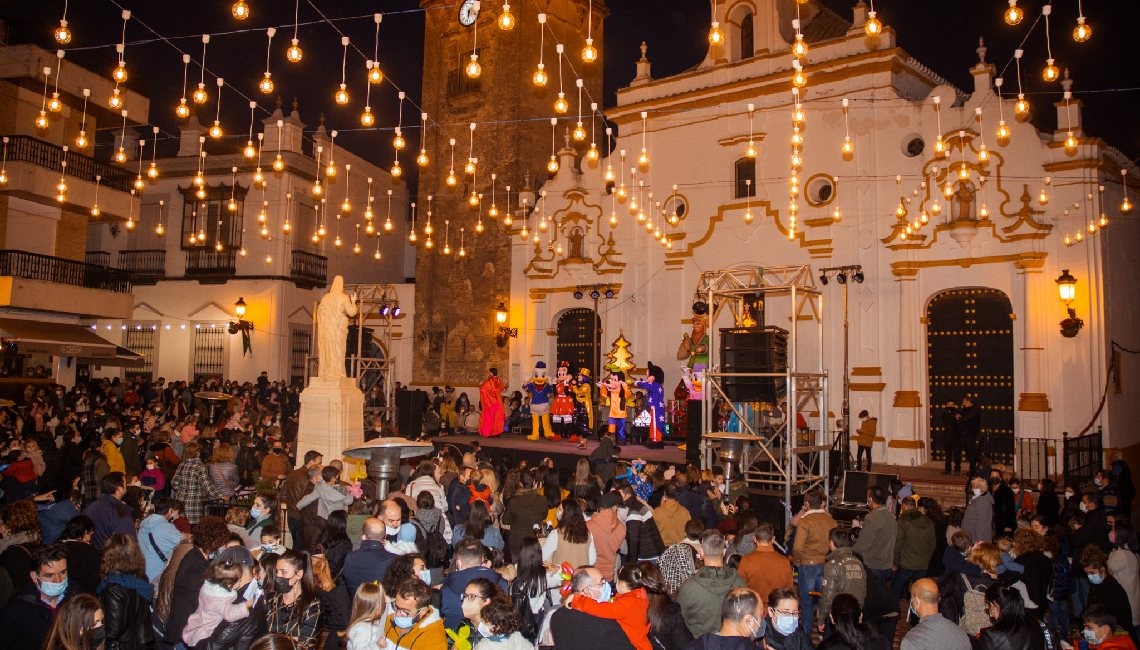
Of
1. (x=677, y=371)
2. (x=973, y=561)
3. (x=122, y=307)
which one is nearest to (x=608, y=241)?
(x=677, y=371)

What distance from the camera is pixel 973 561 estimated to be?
680 cm

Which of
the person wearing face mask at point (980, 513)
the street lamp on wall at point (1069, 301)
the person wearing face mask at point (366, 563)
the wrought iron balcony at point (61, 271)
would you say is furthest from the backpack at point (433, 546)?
the wrought iron balcony at point (61, 271)

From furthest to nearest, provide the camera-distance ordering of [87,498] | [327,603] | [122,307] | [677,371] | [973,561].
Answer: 1. [122,307]
2. [677,371]
3. [87,498]
4. [973,561]
5. [327,603]

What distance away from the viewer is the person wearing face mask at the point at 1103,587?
273 inches

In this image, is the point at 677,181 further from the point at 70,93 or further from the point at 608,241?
the point at 70,93

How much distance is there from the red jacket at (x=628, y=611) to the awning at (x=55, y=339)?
62.0 feet

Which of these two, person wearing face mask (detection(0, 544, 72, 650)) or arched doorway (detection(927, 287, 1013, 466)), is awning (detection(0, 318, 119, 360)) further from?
arched doorway (detection(927, 287, 1013, 466))

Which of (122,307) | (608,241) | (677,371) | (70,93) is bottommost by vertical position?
(677,371)

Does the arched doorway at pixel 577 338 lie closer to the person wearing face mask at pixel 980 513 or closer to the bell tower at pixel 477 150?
the bell tower at pixel 477 150

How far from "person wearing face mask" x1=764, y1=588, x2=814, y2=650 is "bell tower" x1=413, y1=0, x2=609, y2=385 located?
66.3ft

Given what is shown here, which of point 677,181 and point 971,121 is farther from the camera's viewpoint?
point 677,181

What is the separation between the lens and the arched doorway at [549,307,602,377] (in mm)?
23672

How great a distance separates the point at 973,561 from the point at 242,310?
24.1 meters

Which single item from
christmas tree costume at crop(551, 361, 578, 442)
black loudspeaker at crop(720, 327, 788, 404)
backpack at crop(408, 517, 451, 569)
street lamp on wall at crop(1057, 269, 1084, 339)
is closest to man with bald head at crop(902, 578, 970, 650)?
backpack at crop(408, 517, 451, 569)
